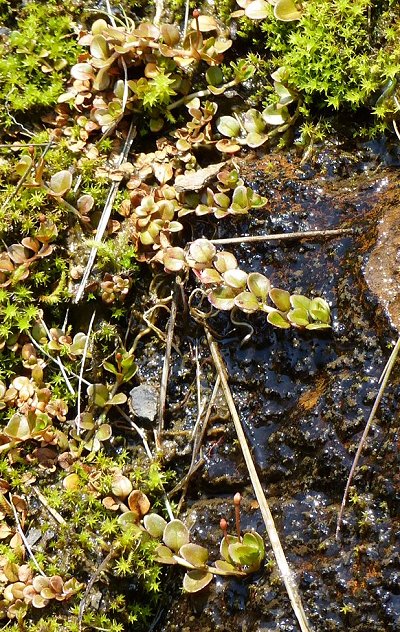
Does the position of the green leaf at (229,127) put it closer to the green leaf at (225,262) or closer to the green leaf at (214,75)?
the green leaf at (214,75)

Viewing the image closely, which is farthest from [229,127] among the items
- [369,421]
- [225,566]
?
[225,566]

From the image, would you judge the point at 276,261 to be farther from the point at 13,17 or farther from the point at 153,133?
the point at 13,17

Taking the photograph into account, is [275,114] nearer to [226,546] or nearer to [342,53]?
[342,53]

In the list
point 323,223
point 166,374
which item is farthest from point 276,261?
point 166,374

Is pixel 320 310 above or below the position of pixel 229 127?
below

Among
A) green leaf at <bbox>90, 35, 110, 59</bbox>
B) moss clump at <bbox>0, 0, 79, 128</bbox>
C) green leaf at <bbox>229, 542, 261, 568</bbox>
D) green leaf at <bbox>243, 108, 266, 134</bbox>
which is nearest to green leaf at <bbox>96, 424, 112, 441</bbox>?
green leaf at <bbox>229, 542, 261, 568</bbox>

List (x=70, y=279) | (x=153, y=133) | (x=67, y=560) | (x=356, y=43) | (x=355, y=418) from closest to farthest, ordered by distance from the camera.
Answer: (x=355, y=418) < (x=67, y=560) < (x=356, y=43) < (x=70, y=279) < (x=153, y=133)

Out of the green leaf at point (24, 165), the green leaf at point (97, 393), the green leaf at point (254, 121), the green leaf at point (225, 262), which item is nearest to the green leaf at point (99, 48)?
the green leaf at point (24, 165)
